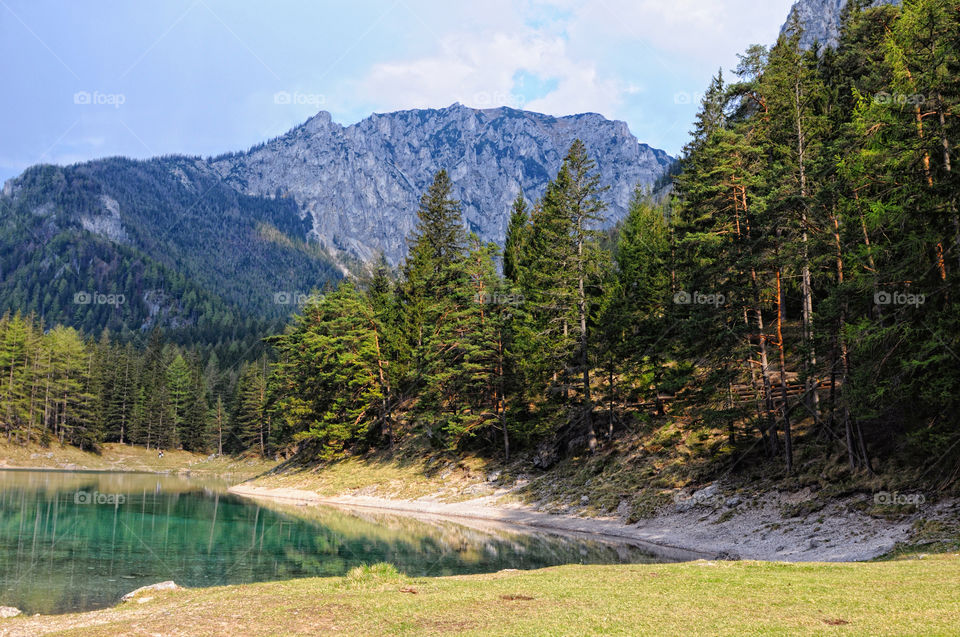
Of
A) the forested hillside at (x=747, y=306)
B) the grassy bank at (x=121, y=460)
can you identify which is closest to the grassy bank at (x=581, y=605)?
the forested hillside at (x=747, y=306)

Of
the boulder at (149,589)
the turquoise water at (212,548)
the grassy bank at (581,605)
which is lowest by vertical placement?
the turquoise water at (212,548)

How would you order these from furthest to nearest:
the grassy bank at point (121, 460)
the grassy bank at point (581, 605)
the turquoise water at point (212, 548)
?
the grassy bank at point (121, 460)
the turquoise water at point (212, 548)
the grassy bank at point (581, 605)

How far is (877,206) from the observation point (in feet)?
74.7

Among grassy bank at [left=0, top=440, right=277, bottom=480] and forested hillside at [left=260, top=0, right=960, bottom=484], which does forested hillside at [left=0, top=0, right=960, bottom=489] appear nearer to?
forested hillside at [left=260, top=0, right=960, bottom=484]

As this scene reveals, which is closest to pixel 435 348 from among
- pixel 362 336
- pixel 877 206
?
pixel 362 336

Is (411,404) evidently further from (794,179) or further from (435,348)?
(794,179)

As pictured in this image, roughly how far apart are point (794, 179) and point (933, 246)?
9582 millimetres

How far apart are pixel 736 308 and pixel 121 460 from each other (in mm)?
110938

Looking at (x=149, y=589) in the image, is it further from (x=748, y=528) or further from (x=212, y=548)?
(x=748, y=528)

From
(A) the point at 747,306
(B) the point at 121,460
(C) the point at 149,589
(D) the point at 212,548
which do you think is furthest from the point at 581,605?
(B) the point at 121,460

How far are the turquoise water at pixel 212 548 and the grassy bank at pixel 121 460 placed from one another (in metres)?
51.3

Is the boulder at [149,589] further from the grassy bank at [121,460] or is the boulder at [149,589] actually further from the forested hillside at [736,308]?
the grassy bank at [121,460]

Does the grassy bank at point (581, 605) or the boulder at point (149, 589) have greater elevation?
the grassy bank at point (581, 605)

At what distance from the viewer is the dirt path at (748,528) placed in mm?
21828
